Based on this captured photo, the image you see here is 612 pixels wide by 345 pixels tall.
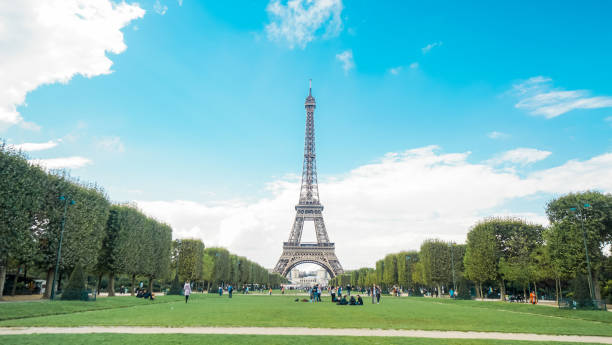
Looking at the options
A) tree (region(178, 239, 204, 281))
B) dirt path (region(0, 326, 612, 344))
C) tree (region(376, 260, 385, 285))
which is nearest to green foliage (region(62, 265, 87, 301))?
dirt path (region(0, 326, 612, 344))

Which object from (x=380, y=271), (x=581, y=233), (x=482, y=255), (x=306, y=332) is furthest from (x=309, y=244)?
(x=306, y=332)

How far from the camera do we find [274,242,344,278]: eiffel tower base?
297ft

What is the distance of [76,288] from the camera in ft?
90.5

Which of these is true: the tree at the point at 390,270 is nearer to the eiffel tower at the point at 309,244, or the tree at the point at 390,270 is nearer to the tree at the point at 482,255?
the eiffel tower at the point at 309,244

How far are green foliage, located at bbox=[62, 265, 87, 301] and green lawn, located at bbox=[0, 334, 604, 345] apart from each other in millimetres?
17953

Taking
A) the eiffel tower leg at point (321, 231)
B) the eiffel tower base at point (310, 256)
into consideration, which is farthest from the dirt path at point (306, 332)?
the eiffel tower leg at point (321, 231)

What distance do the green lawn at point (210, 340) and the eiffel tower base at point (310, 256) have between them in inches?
3113

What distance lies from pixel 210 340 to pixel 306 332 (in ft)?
12.6

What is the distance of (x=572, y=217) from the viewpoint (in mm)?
32938

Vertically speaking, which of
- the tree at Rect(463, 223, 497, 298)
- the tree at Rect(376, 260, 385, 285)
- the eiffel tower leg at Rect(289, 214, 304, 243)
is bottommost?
the tree at Rect(376, 260, 385, 285)

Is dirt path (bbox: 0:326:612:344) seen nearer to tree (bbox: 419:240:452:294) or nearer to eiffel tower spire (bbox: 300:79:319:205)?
tree (bbox: 419:240:452:294)

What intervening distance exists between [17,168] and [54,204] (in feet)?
16.2

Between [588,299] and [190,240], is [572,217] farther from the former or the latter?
[190,240]

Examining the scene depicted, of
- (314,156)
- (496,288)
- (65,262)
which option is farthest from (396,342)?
(314,156)
